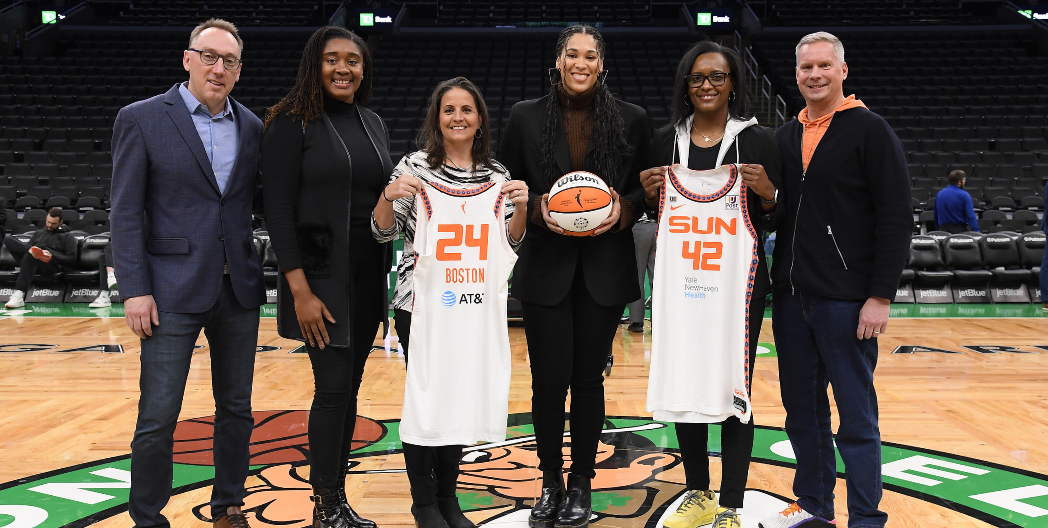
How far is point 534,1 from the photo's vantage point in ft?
62.7

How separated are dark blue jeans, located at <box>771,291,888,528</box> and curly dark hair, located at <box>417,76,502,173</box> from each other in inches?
39.9

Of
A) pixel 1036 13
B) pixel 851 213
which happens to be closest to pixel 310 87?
pixel 851 213

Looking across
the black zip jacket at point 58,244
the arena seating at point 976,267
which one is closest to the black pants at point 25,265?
the black zip jacket at point 58,244

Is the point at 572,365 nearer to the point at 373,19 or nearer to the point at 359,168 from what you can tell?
the point at 359,168

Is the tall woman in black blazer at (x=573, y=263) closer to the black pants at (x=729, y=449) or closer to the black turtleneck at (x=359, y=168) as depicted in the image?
the black pants at (x=729, y=449)

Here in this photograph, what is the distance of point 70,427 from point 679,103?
3.09 meters

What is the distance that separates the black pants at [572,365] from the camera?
2.26 metres

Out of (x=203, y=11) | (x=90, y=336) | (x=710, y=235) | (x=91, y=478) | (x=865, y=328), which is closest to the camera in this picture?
(x=865, y=328)

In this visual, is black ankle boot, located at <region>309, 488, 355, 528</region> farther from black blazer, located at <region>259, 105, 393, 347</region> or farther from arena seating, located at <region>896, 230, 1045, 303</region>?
arena seating, located at <region>896, 230, 1045, 303</region>

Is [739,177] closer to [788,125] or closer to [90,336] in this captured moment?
[788,125]

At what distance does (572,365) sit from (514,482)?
66cm

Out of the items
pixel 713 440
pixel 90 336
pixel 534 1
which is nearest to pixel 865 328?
pixel 713 440

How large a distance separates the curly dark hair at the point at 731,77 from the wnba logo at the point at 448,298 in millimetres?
878

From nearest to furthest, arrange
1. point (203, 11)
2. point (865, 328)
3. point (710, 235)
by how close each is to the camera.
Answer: point (865, 328)
point (710, 235)
point (203, 11)
